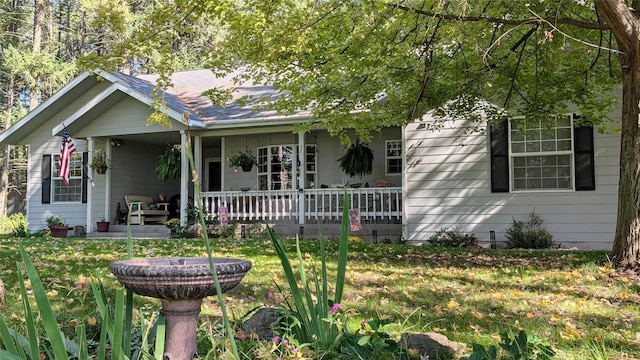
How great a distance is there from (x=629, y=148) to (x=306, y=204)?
7.75 meters

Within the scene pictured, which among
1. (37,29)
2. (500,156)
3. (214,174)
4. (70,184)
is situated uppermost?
(37,29)

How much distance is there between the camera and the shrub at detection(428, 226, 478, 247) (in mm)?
10297

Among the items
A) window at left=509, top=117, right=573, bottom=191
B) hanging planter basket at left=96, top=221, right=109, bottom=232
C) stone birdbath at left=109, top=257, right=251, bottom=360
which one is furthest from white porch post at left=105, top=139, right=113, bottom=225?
stone birdbath at left=109, top=257, right=251, bottom=360

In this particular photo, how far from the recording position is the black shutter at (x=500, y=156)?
33.4 ft

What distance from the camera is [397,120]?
7.93 metres

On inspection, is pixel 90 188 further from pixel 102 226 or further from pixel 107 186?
pixel 102 226

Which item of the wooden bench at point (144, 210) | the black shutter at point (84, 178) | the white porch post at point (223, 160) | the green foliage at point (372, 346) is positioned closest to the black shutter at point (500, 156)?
the white porch post at point (223, 160)

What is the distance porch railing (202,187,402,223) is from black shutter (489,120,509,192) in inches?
82.0

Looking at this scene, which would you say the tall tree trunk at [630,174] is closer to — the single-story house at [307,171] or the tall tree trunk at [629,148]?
the tall tree trunk at [629,148]

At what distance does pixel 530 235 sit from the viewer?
9820 mm

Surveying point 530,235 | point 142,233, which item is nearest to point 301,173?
point 142,233

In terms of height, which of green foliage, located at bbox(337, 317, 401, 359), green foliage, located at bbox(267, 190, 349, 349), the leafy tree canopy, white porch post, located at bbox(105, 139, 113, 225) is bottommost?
green foliage, located at bbox(337, 317, 401, 359)

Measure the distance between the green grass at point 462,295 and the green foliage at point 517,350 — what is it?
35 cm

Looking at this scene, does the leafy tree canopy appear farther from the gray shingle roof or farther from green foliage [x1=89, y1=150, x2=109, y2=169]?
green foliage [x1=89, y1=150, x2=109, y2=169]
